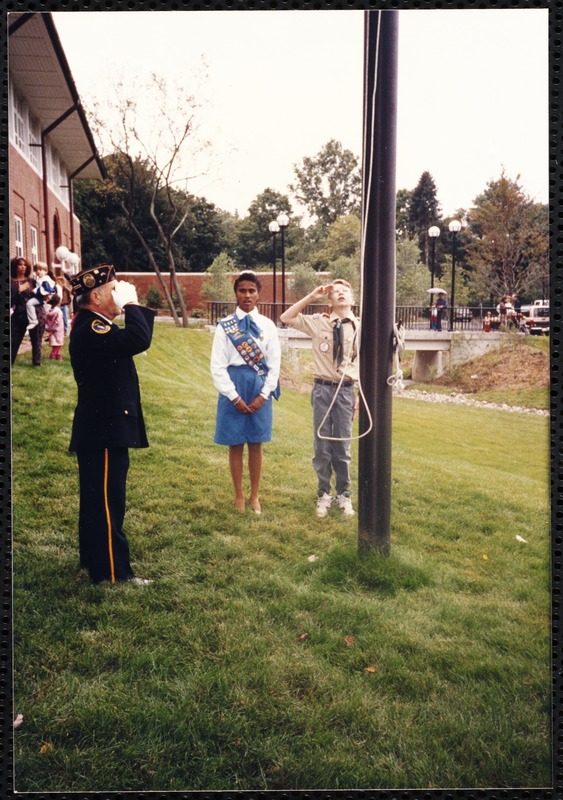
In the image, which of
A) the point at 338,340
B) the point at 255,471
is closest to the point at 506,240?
the point at 338,340

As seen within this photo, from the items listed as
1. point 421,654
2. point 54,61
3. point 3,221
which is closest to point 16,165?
point 3,221

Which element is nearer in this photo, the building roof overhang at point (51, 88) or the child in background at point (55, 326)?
the building roof overhang at point (51, 88)

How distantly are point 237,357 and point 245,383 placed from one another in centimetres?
14

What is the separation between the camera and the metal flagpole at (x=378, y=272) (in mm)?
2717

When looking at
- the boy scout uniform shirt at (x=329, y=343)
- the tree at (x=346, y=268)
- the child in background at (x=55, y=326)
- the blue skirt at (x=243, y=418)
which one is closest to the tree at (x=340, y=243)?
the tree at (x=346, y=268)

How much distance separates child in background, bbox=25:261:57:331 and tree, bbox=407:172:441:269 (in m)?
1.75

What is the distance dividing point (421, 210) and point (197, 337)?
4.13ft

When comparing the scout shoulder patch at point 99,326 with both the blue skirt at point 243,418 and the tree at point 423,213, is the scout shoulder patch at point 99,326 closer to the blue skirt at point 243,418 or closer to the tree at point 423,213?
the blue skirt at point 243,418

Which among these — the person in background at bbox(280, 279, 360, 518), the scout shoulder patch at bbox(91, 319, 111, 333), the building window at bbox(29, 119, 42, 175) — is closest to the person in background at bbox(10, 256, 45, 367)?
the scout shoulder patch at bbox(91, 319, 111, 333)

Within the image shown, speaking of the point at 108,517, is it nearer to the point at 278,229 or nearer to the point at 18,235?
the point at 18,235

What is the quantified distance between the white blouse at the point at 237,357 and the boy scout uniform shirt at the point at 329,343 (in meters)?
0.12

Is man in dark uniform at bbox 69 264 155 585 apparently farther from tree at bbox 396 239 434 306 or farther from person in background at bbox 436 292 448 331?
person in background at bbox 436 292 448 331

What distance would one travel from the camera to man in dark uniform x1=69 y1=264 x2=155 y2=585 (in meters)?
2.69

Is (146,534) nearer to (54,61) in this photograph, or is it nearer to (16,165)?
(16,165)
